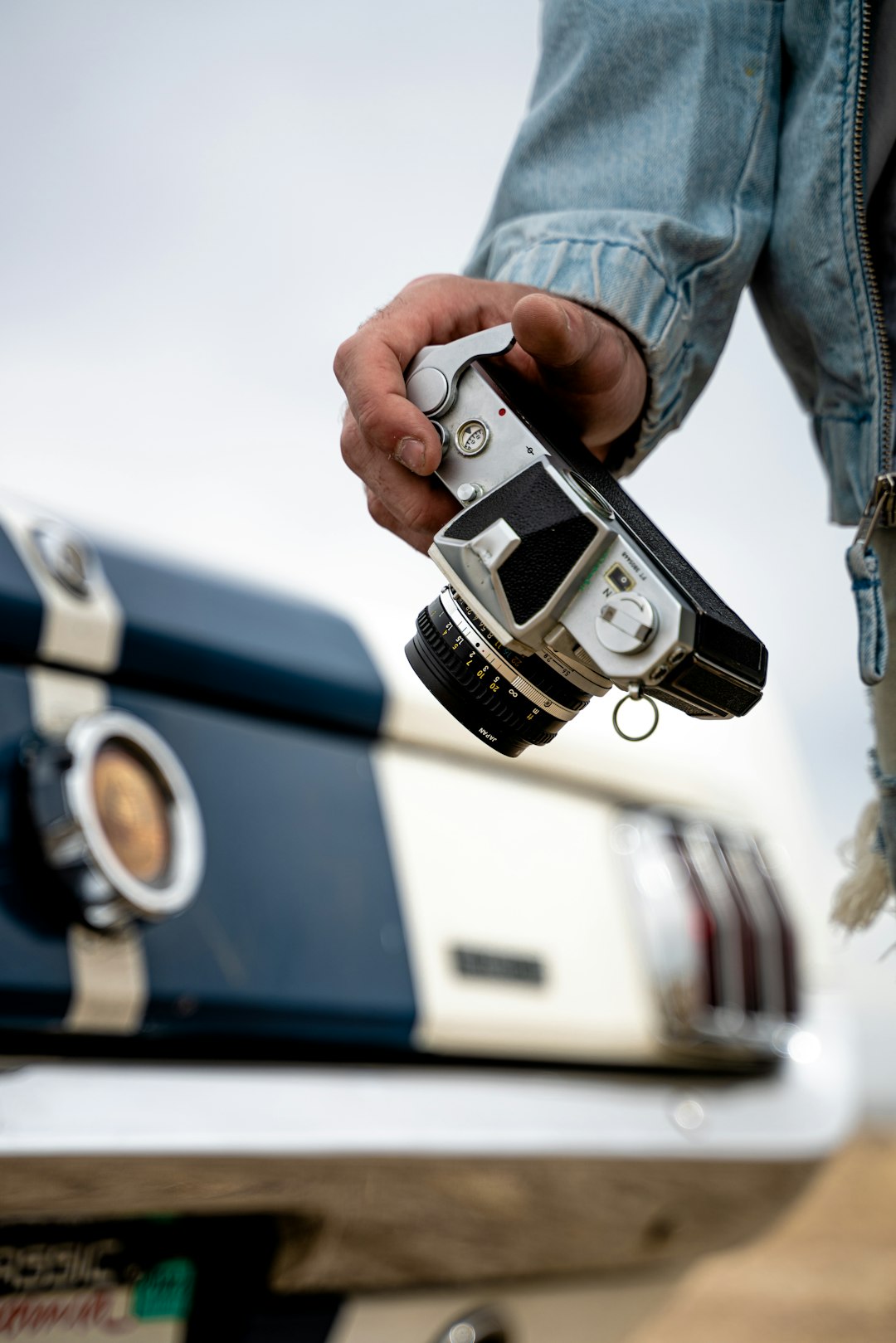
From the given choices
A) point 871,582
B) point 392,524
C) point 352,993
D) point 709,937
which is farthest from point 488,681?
point 709,937

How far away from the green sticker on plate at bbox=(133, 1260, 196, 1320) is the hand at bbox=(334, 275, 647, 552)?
80 cm

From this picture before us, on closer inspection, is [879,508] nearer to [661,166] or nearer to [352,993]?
[661,166]

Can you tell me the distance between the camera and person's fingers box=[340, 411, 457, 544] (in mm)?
983

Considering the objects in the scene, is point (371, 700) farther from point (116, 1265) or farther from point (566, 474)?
point (566, 474)

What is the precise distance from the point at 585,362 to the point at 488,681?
0.25 metres

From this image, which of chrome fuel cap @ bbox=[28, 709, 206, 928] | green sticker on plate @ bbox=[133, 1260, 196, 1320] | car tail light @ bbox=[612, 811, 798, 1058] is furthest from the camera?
car tail light @ bbox=[612, 811, 798, 1058]

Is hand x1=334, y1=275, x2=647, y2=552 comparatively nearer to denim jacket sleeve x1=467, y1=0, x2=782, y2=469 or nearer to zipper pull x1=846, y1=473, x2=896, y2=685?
denim jacket sleeve x1=467, y1=0, x2=782, y2=469

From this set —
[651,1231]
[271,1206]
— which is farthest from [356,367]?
[651,1231]

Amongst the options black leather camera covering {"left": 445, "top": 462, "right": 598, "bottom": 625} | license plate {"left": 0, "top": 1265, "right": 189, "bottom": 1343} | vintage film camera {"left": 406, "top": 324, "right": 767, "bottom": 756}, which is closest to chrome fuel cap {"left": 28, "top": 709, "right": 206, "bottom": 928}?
license plate {"left": 0, "top": 1265, "right": 189, "bottom": 1343}

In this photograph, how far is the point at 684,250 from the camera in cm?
109

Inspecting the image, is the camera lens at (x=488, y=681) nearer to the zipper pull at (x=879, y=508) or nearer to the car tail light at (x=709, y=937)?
the zipper pull at (x=879, y=508)

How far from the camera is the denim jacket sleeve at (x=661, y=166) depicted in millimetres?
1084

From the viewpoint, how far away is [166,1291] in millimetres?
1438

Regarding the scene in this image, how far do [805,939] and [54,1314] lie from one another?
1.14 m
